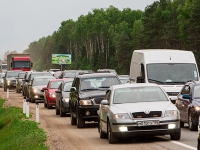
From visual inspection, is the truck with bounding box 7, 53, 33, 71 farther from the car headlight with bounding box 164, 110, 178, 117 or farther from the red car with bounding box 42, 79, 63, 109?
the car headlight with bounding box 164, 110, 178, 117

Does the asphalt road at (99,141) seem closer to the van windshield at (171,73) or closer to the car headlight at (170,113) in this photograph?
the car headlight at (170,113)

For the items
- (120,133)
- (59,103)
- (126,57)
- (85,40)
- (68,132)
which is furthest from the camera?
A: (85,40)

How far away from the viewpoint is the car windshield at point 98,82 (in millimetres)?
23766

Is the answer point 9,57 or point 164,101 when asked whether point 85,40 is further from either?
point 164,101


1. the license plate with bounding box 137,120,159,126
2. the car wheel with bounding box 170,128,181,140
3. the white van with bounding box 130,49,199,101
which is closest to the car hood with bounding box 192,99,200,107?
the car wheel with bounding box 170,128,181,140

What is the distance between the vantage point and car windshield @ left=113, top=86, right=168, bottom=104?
1723cm

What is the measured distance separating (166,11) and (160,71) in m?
102

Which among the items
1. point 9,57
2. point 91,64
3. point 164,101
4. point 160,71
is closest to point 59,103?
point 160,71

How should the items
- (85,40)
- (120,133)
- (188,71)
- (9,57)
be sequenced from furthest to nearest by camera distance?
(85,40)
(9,57)
(188,71)
(120,133)

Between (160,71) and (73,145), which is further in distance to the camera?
(160,71)

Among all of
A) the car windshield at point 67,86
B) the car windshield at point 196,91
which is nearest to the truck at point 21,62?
the car windshield at point 67,86

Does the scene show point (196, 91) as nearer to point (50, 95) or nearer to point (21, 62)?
point (50, 95)

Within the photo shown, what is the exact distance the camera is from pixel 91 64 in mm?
171375

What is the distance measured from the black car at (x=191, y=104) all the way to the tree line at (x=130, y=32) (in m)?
74.1
